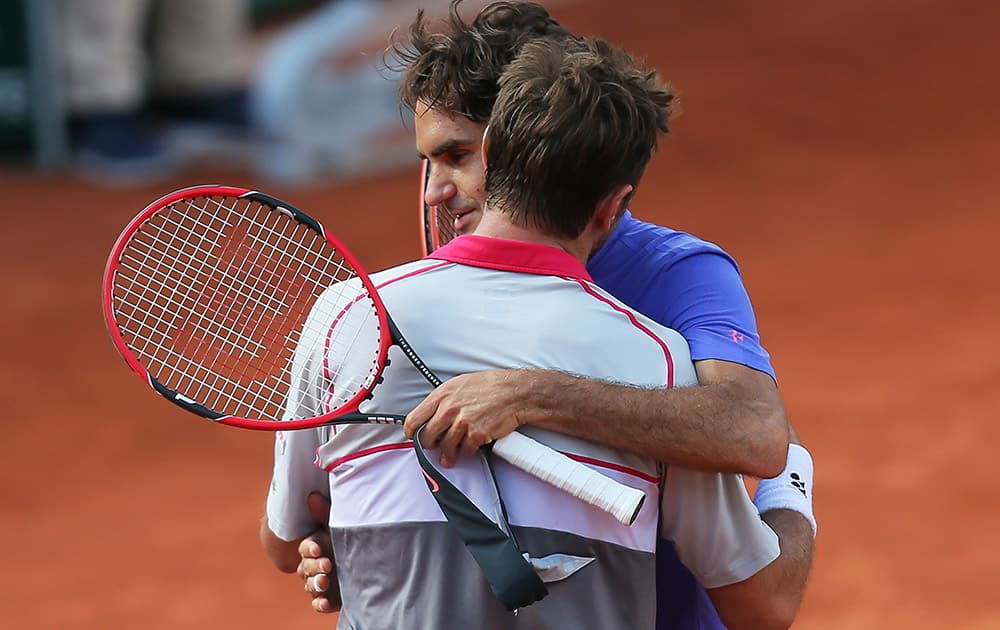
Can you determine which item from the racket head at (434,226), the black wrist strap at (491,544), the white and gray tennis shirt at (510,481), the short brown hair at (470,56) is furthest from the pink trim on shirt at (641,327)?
the racket head at (434,226)

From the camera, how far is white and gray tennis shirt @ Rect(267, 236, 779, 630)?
2.03 meters

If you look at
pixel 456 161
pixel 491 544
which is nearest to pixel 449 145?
pixel 456 161

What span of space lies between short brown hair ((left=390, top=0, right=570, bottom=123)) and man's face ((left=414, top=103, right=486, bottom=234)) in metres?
0.02

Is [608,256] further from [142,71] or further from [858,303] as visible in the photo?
[142,71]

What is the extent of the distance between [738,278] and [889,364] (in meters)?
4.40

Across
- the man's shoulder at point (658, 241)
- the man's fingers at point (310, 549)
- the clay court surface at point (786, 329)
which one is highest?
the man's shoulder at point (658, 241)

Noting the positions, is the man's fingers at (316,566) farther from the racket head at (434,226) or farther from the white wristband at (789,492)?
the white wristband at (789,492)

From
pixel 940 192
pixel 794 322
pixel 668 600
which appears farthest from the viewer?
pixel 940 192

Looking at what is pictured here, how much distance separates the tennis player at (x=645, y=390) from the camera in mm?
2002

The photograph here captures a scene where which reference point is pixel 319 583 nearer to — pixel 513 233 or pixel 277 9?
pixel 513 233

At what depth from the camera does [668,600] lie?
2.36 m

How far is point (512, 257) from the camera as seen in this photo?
2.06 metres

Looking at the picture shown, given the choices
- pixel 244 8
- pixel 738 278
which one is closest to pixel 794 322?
pixel 738 278

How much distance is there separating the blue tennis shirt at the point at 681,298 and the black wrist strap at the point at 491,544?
42 centimetres
